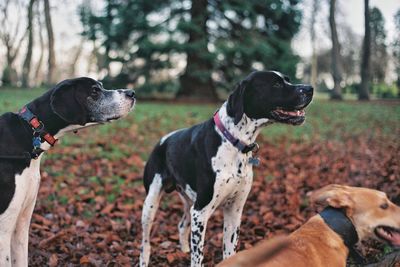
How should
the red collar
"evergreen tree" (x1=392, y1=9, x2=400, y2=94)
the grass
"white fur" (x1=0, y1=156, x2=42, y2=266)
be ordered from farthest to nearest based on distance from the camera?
1. "evergreen tree" (x1=392, y1=9, x2=400, y2=94)
2. the grass
3. the red collar
4. "white fur" (x1=0, y1=156, x2=42, y2=266)

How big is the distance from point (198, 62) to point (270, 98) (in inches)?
617

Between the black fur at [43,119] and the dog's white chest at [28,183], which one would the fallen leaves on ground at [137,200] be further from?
the black fur at [43,119]

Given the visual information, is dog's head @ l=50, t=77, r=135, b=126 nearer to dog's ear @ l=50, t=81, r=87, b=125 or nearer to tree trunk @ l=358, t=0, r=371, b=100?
dog's ear @ l=50, t=81, r=87, b=125

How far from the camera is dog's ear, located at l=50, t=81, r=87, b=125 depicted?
3814mm

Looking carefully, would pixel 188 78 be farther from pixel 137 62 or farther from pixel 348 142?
pixel 348 142

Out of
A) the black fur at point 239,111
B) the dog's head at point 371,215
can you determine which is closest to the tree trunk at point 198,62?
the black fur at point 239,111

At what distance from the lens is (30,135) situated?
3.69 m

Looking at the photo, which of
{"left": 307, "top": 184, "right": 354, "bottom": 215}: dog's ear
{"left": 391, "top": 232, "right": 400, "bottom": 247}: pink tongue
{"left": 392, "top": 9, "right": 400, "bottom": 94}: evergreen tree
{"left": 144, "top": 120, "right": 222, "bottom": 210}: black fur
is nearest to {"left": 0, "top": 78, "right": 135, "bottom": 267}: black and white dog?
{"left": 144, "top": 120, "right": 222, "bottom": 210}: black fur

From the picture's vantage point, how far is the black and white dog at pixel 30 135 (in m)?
3.56

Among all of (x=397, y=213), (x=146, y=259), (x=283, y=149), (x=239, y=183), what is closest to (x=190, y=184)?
(x=239, y=183)

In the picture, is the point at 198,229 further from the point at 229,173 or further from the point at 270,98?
the point at 270,98

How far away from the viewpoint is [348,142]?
11281 mm

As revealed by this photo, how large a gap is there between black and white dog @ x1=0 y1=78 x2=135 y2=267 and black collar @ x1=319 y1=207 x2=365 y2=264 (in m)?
2.13

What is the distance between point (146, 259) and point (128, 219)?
65.8 inches
